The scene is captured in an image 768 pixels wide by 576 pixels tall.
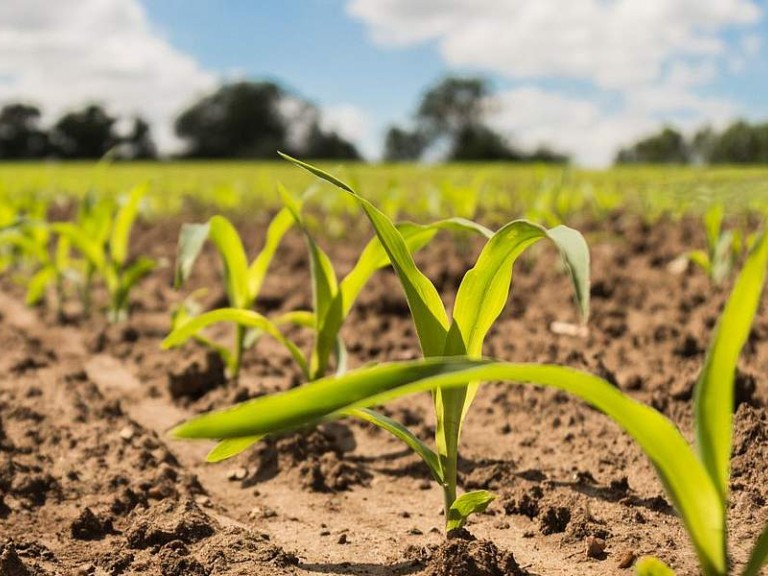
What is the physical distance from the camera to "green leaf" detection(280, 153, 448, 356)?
3.83 feet

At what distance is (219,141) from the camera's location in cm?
6297

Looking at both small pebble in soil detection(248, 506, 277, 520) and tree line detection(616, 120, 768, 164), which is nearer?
small pebble in soil detection(248, 506, 277, 520)

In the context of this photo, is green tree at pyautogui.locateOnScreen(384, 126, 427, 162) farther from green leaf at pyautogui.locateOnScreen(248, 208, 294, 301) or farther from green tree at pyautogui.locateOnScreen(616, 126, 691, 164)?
green leaf at pyautogui.locateOnScreen(248, 208, 294, 301)

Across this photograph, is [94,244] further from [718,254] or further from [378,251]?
[718,254]

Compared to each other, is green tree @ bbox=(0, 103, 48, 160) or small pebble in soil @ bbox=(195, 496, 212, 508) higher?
green tree @ bbox=(0, 103, 48, 160)

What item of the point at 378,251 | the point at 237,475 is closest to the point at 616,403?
the point at 378,251

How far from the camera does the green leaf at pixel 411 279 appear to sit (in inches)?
45.9

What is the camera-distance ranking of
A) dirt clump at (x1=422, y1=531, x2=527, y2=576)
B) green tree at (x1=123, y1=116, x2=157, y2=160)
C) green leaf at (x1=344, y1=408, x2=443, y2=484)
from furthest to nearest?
green tree at (x1=123, y1=116, x2=157, y2=160), green leaf at (x1=344, y1=408, x2=443, y2=484), dirt clump at (x1=422, y1=531, x2=527, y2=576)

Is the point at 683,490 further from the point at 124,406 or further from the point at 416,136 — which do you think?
the point at 416,136

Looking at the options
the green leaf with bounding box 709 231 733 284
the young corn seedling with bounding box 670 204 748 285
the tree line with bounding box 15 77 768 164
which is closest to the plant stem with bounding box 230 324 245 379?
the young corn seedling with bounding box 670 204 748 285

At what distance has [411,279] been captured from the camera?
1.19 metres

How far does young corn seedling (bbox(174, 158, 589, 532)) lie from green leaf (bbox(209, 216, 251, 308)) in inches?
34.6

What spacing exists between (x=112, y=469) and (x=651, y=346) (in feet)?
5.23

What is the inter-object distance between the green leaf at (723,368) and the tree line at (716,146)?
56537 millimetres
